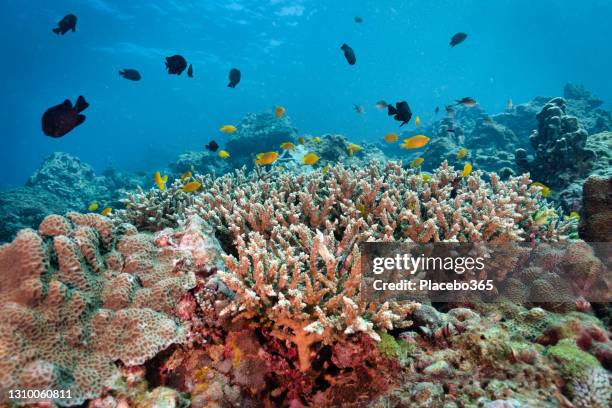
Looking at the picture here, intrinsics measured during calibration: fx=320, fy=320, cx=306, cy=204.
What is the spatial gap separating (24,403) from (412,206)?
406 centimetres

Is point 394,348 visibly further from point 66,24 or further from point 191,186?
point 66,24

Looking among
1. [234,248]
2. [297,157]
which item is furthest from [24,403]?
[297,157]

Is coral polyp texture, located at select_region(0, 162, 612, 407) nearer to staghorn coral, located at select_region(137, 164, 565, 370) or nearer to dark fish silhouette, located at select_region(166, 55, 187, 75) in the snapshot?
staghorn coral, located at select_region(137, 164, 565, 370)

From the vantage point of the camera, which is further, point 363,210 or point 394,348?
point 363,210

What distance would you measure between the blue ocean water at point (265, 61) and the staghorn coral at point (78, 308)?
2795 centimetres

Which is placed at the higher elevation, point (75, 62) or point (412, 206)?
point (75, 62)

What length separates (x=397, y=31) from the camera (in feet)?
299

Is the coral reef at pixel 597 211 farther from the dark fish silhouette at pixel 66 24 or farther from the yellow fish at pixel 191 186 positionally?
the dark fish silhouette at pixel 66 24

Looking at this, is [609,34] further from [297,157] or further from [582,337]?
[582,337]

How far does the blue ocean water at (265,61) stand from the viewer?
1633 inches

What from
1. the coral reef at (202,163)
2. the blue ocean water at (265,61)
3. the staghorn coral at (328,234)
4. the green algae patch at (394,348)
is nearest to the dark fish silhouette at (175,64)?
the staghorn coral at (328,234)
